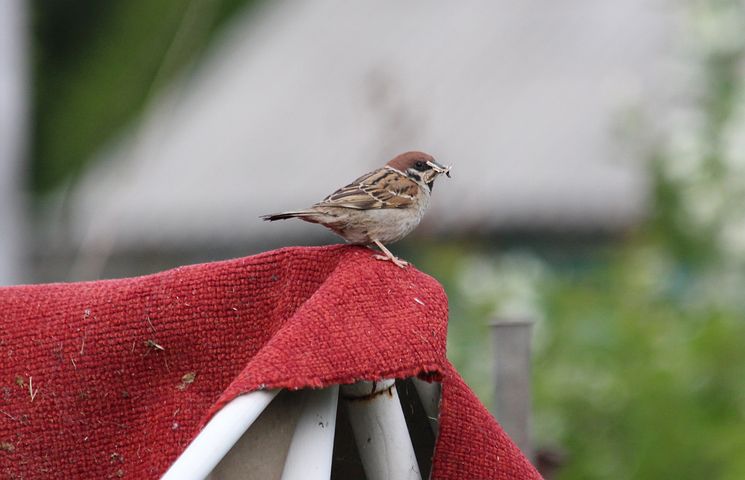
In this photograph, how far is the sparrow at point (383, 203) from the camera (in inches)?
114

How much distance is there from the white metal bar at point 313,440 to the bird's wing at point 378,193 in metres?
1.08

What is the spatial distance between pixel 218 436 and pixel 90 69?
11328 mm

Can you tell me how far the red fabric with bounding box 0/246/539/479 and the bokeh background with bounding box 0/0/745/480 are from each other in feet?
5.13

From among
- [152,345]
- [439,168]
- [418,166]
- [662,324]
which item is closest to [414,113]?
[662,324]

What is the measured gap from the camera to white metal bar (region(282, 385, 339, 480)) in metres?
1.85

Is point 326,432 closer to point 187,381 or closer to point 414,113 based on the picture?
point 187,381

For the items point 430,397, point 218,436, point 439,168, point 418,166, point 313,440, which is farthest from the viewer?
point 418,166

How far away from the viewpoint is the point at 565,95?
10.7 meters

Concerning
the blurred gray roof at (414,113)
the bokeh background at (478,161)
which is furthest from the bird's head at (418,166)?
the blurred gray roof at (414,113)

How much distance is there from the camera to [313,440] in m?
1.87

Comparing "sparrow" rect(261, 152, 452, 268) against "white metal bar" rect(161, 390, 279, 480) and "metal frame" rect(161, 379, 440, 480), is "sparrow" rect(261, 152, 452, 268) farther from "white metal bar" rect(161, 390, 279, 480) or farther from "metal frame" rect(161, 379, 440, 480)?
"white metal bar" rect(161, 390, 279, 480)

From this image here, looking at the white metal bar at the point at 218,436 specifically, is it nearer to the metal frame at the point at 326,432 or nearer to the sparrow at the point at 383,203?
the metal frame at the point at 326,432

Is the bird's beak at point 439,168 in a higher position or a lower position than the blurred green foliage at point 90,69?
higher

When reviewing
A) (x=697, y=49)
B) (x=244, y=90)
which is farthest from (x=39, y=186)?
(x=697, y=49)
